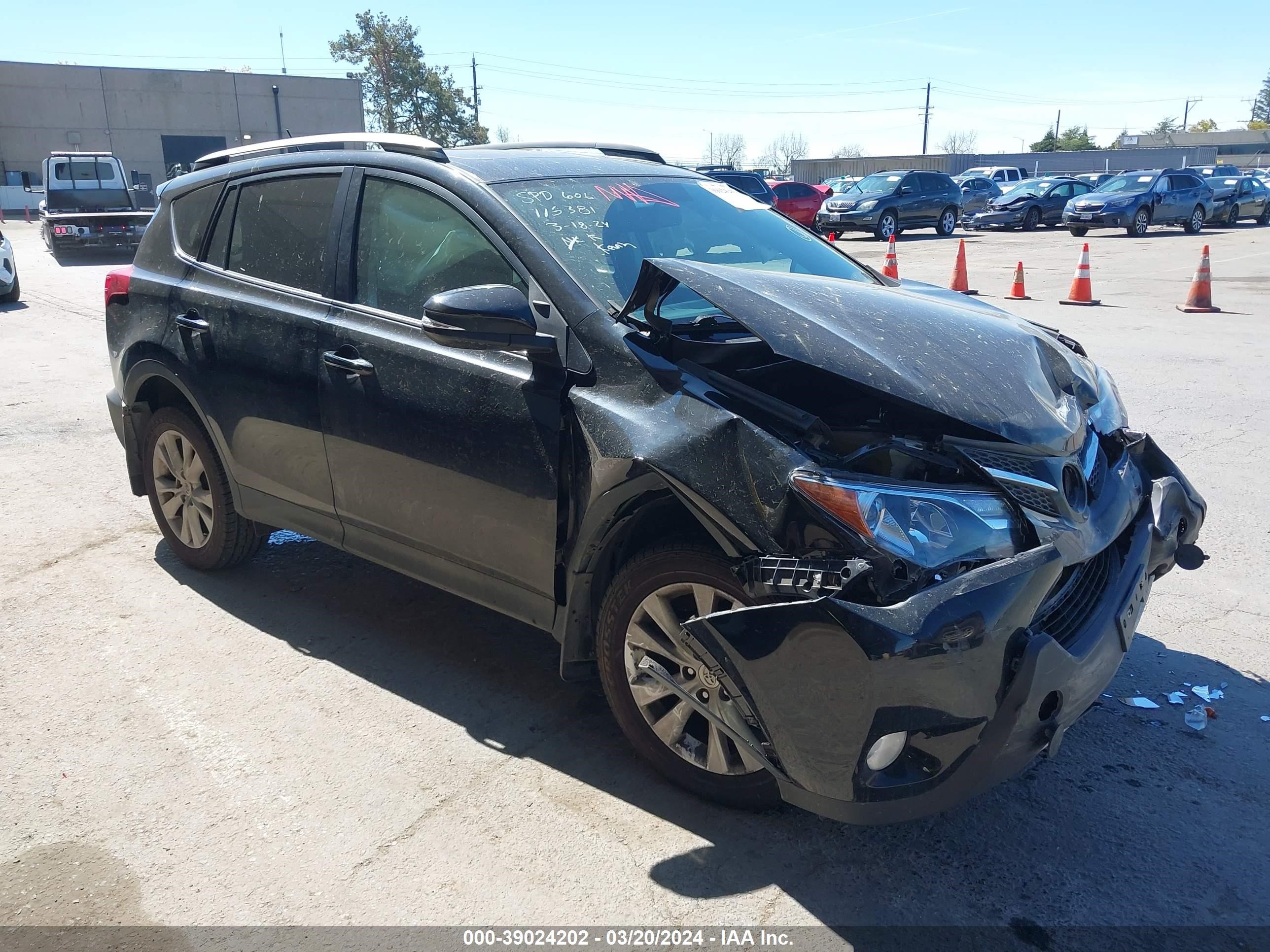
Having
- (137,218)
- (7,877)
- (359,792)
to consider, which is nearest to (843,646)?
(359,792)

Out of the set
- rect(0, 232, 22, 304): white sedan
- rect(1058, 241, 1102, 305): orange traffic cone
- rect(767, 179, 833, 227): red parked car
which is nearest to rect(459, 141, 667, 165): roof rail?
rect(1058, 241, 1102, 305): orange traffic cone

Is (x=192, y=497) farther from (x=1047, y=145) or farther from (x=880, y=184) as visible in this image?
(x=1047, y=145)

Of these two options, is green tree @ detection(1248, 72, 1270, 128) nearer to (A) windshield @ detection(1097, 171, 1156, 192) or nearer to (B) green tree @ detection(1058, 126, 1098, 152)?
(B) green tree @ detection(1058, 126, 1098, 152)

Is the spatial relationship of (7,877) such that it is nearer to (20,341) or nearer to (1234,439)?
(1234,439)

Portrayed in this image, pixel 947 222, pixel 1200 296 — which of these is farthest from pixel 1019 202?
pixel 1200 296

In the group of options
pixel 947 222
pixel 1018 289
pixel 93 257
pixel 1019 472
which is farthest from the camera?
pixel 947 222

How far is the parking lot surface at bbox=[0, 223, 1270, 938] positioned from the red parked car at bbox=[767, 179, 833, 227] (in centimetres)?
2385

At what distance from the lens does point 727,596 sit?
2.75 metres

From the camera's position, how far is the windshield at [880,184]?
27.1m

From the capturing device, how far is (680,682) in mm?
2932

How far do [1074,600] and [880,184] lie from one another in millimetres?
26709

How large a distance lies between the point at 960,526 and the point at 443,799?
1.75m

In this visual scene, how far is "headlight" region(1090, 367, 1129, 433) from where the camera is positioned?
3.35m

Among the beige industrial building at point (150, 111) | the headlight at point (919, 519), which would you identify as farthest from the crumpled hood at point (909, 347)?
the beige industrial building at point (150, 111)
